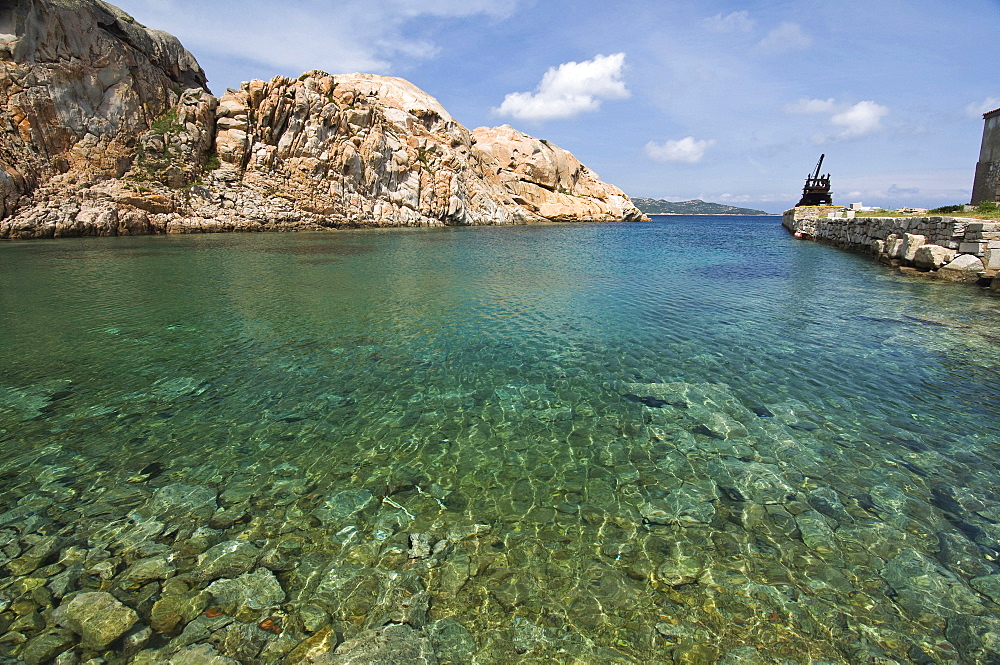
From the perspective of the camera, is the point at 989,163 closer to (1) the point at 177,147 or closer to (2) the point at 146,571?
(2) the point at 146,571

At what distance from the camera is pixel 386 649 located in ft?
13.1

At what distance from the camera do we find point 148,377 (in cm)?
1010

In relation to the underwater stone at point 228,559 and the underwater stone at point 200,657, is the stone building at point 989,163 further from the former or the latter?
the underwater stone at point 200,657

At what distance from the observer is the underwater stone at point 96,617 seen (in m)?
4.03

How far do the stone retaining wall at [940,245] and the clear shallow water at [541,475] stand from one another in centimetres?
838

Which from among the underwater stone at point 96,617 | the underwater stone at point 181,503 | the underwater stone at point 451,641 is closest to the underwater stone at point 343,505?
the underwater stone at point 181,503

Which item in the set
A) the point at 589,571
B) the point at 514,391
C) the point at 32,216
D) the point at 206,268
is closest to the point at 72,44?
the point at 32,216

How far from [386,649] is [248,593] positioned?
1623 millimetres

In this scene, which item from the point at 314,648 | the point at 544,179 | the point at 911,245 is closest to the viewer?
the point at 314,648

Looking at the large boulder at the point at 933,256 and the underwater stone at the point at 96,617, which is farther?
the large boulder at the point at 933,256

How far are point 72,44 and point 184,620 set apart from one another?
7034 centimetres

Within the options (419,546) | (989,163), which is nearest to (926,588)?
(419,546)

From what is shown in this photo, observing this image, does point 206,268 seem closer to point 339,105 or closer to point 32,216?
point 32,216

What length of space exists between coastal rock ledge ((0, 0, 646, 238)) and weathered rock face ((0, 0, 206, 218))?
114 mm
